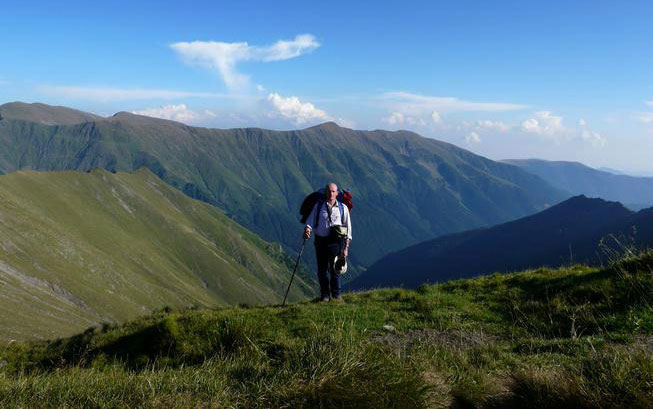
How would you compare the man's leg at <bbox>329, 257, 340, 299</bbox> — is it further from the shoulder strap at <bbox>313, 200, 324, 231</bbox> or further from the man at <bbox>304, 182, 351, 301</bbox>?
the shoulder strap at <bbox>313, 200, 324, 231</bbox>

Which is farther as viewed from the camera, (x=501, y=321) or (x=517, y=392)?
(x=501, y=321)

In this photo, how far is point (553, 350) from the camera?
814cm

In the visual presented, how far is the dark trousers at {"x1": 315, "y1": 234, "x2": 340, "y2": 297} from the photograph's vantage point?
14500mm

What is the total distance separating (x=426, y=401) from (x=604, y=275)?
1031 cm

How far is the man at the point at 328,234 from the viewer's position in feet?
47.1

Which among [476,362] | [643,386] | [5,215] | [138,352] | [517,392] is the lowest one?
[5,215]

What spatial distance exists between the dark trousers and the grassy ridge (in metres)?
1.01

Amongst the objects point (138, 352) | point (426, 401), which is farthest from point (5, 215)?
point (426, 401)

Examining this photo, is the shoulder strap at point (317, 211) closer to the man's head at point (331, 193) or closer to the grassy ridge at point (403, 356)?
the man's head at point (331, 193)

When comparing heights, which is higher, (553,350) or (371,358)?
(371,358)

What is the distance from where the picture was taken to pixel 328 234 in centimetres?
1436

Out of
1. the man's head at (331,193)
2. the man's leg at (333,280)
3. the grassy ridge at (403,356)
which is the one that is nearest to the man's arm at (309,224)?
the man's head at (331,193)

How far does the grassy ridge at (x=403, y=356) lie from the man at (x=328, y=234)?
114 cm

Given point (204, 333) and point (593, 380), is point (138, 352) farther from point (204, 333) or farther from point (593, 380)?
point (593, 380)
